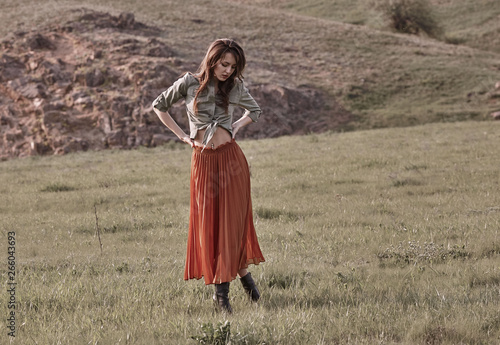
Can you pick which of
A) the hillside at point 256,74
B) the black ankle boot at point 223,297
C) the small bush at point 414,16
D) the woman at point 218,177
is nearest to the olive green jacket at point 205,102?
the woman at point 218,177

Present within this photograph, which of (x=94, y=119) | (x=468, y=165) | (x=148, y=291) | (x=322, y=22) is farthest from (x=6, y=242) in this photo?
(x=322, y=22)

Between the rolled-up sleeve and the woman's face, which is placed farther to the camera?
the rolled-up sleeve

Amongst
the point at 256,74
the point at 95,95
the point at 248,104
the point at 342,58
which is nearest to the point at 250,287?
the point at 248,104

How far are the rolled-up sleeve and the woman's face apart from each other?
30cm

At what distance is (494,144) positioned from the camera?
560 inches

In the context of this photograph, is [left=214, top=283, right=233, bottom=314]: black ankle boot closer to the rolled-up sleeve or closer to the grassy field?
the grassy field

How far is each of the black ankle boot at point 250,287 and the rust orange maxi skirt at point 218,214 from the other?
6.0 inches

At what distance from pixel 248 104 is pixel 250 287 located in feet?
5.60

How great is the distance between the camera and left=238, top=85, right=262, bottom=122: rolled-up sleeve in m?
4.72

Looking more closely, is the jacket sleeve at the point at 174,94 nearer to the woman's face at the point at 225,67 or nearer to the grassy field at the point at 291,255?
the woman's face at the point at 225,67

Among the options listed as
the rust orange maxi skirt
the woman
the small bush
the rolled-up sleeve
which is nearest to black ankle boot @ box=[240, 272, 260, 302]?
the woman

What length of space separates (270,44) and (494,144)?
2165cm

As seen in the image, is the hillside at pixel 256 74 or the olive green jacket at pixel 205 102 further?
the hillside at pixel 256 74

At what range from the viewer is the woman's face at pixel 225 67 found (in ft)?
14.3
